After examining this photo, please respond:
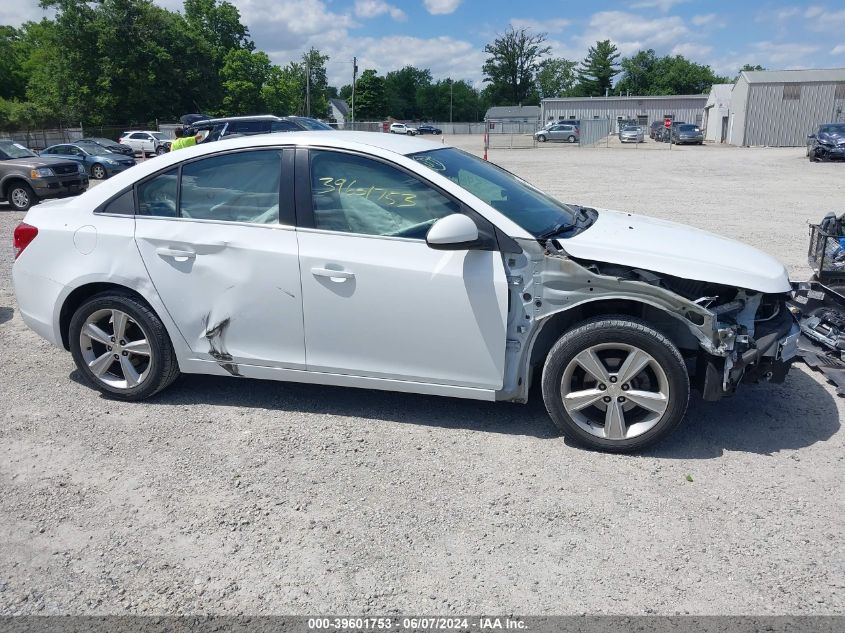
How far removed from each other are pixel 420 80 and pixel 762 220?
417ft

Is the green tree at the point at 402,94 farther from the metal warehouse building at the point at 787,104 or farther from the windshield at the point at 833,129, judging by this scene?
the windshield at the point at 833,129

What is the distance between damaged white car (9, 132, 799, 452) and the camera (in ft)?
12.6

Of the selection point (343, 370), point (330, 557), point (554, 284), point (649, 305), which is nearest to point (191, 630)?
point (330, 557)

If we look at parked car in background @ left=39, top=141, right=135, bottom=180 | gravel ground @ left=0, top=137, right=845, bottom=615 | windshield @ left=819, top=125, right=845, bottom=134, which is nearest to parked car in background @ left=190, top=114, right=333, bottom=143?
parked car in background @ left=39, top=141, right=135, bottom=180

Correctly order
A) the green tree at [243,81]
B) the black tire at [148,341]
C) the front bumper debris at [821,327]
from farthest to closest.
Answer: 1. the green tree at [243,81]
2. the front bumper debris at [821,327]
3. the black tire at [148,341]

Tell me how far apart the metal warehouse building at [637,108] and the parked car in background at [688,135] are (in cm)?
2061

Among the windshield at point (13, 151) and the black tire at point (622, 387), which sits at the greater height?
the windshield at point (13, 151)

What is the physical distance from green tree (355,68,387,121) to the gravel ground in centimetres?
10123

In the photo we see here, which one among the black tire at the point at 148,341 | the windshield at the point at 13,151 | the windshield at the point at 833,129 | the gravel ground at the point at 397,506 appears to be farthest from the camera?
the windshield at the point at 833,129

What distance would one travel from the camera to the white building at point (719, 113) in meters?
53.3

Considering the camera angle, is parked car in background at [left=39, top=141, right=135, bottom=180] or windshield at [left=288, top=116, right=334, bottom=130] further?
parked car in background at [left=39, top=141, right=135, bottom=180]

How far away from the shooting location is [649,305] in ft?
12.6

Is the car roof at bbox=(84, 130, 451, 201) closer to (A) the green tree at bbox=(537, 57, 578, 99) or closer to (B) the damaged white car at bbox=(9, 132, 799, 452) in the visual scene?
(B) the damaged white car at bbox=(9, 132, 799, 452)

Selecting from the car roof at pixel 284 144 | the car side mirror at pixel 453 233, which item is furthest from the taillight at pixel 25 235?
the car side mirror at pixel 453 233
